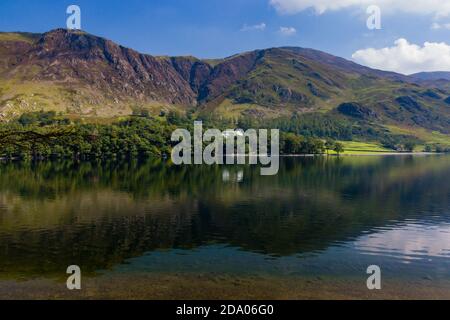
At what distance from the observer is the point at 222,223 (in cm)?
7069

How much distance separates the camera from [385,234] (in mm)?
63062

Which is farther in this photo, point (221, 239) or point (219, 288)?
point (221, 239)

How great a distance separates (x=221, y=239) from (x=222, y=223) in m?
11.1

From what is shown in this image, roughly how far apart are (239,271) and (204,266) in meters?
4.19

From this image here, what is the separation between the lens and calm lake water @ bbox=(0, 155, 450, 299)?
41750 millimetres

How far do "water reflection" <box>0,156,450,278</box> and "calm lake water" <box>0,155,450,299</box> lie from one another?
8.1 inches

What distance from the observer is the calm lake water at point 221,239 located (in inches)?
1644
